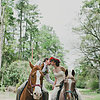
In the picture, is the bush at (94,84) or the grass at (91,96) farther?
the bush at (94,84)

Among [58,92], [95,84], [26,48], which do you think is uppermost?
[26,48]

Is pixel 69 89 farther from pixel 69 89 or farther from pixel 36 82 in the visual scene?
pixel 36 82

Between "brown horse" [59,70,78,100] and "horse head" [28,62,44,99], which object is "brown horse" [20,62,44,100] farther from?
"brown horse" [59,70,78,100]

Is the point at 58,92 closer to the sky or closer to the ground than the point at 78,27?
closer to the ground

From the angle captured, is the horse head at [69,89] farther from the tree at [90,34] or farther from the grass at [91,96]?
the tree at [90,34]

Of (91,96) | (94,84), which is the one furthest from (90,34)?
(91,96)

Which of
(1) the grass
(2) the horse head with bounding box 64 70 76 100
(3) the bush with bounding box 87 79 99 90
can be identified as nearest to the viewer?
(2) the horse head with bounding box 64 70 76 100

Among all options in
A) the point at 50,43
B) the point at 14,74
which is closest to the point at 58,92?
the point at 14,74

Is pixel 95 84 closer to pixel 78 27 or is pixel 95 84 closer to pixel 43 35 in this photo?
pixel 78 27

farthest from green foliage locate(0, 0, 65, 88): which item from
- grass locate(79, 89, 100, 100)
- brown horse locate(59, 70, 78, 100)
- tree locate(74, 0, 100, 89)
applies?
brown horse locate(59, 70, 78, 100)

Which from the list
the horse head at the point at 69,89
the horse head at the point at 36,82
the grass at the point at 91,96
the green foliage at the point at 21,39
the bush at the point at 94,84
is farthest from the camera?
the bush at the point at 94,84

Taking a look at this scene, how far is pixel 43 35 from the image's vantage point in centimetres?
3784

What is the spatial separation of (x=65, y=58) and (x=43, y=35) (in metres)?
6.57

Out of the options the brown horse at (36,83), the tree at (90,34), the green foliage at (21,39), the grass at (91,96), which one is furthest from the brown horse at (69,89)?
the tree at (90,34)
